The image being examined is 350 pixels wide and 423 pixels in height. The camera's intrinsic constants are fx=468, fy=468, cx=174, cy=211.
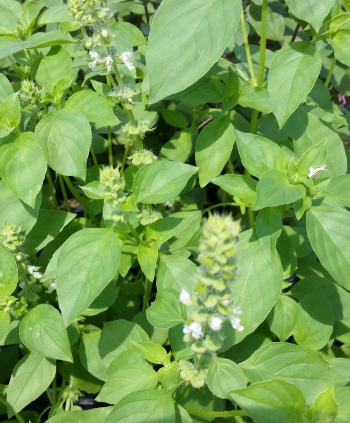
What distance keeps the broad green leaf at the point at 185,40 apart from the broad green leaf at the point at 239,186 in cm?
38

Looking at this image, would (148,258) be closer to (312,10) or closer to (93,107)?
(93,107)

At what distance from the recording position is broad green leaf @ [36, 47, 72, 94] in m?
1.89

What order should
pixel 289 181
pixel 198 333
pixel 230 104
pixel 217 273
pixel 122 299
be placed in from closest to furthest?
pixel 217 273 < pixel 198 333 < pixel 289 181 < pixel 230 104 < pixel 122 299

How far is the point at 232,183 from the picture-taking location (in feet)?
5.51

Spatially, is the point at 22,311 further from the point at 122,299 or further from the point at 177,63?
the point at 177,63

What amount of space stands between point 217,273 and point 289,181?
0.67 meters

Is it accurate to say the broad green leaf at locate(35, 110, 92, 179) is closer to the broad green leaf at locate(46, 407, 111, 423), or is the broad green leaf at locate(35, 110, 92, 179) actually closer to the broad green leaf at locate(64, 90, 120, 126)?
the broad green leaf at locate(64, 90, 120, 126)

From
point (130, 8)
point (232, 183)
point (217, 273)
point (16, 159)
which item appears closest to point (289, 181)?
point (232, 183)

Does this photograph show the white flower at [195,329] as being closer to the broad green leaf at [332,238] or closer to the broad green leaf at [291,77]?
the broad green leaf at [332,238]

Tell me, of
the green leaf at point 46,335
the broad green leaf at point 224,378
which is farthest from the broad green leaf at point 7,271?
the broad green leaf at point 224,378

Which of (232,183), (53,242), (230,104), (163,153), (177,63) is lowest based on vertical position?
(53,242)

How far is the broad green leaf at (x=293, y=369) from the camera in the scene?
4.69 ft

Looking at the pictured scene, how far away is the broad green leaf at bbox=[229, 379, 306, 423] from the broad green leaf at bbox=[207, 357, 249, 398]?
0.18 metres

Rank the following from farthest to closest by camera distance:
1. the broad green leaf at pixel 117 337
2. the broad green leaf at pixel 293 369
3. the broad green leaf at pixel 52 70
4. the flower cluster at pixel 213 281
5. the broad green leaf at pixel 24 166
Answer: the broad green leaf at pixel 52 70 < the broad green leaf at pixel 117 337 < the broad green leaf at pixel 24 166 < the broad green leaf at pixel 293 369 < the flower cluster at pixel 213 281
